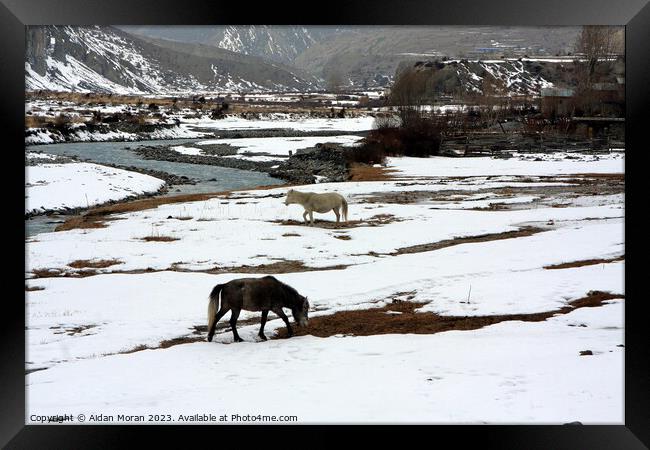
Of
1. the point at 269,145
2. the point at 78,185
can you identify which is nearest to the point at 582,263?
the point at 78,185

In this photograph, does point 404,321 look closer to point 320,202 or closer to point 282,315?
point 282,315

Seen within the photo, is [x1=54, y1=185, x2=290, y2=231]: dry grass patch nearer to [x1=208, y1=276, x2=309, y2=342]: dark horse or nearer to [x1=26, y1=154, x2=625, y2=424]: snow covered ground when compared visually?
[x1=26, y1=154, x2=625, y2=424]: snow covered ground

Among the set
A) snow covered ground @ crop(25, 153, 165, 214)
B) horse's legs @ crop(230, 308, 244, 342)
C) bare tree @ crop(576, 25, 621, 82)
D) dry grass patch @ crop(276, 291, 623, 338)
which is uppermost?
bare tree @ crop(576, 25, 621, 82)

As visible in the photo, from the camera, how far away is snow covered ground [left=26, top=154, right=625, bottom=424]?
5.61 m

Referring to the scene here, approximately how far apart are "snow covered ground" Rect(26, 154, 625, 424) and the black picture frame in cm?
18

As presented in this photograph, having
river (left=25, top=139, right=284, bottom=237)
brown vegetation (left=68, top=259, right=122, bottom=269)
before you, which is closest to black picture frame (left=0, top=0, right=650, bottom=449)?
brown vegetation (left=68, top=259, right=122, bottom=269)

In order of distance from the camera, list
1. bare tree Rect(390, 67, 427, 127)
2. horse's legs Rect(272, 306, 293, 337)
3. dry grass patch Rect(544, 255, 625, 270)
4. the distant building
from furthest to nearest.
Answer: bare tree Rect(390, 67, 427, 127), the distant building, dry grass patch Rect(544, 255, 625, 270), horse's legs Rect(272, 306, 293, 337)

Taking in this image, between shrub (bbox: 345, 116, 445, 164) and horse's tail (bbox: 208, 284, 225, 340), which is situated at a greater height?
shrub (bbox: 345, 116, 445, 164)

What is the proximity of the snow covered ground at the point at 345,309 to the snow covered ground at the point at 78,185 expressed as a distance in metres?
4.85

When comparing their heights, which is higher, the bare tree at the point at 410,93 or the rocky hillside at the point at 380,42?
the bare tree at the point at 410,93

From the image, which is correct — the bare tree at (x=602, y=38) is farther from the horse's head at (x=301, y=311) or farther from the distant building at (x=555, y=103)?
the distant building at (x=555, y=103)

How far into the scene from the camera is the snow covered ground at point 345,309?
561 centimetres

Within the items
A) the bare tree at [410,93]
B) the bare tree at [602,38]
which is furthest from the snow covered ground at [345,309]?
the bare tree at [410,93]

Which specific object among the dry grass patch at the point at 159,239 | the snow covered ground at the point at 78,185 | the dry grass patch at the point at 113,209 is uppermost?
the snow covered ground at the point at 78,185
